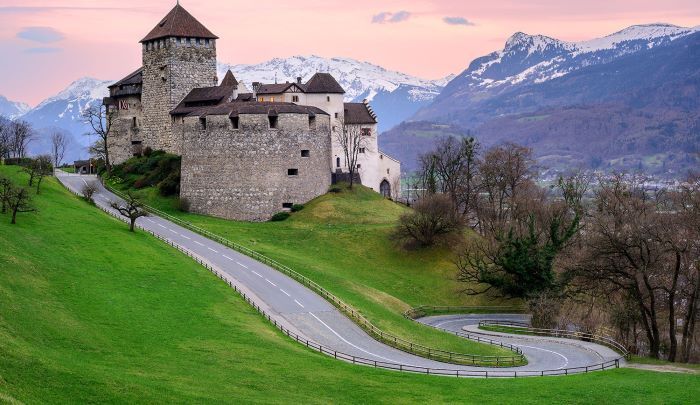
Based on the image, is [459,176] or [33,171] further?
[459,176]

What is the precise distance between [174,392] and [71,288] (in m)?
19.2

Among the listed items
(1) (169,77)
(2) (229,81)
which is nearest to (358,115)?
(2) (229,81)

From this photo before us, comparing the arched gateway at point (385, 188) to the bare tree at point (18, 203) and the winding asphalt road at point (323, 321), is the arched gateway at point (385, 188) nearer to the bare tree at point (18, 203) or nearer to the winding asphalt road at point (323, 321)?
the winding asphalt road at point (323, 321)

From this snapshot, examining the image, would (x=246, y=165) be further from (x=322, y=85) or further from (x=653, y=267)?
(x=653, y=267)

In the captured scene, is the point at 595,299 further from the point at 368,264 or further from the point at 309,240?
the point at 309,240

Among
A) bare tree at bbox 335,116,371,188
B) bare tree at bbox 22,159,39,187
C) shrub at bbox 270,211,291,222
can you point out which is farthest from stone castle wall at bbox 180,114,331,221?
bare tree at bbox 22,159,39,187

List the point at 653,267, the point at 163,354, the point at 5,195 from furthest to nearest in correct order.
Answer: the point at 5,195
the point at 653,267
the point at 163,354

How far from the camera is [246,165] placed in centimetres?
10244

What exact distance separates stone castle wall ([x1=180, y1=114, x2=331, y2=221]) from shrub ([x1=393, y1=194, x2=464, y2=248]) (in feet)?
45.6

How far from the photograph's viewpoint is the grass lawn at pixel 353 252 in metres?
82.1

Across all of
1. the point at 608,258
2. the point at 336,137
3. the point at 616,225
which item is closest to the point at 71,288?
the point at 608,258

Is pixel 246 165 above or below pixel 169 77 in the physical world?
below

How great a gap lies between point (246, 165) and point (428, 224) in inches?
806

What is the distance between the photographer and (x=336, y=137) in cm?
11312
